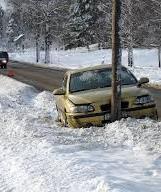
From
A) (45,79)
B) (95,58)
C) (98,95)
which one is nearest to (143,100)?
(98,95)

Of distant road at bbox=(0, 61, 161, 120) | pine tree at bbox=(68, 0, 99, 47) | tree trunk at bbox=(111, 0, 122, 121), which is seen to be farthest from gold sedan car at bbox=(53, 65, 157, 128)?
pine tree at bbox=(68, 0, 99, 47)

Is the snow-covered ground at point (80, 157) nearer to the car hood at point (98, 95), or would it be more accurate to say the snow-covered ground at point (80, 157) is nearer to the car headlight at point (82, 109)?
the car headlight at point (82, 109)

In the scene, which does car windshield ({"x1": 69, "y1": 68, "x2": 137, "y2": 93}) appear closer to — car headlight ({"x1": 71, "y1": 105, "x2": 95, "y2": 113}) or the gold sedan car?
the gold sedan car

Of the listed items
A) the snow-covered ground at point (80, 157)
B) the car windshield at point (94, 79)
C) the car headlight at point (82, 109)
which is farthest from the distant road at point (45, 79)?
the snow-covered ground at point (80, 157)

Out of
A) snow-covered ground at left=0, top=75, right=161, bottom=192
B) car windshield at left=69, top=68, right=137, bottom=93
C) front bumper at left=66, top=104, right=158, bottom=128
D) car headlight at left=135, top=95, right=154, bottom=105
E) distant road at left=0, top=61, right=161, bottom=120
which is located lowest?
distant road at left=0, top=61, right=161, bottom=120

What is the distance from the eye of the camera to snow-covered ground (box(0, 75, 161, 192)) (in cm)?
722

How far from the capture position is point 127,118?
451 inches

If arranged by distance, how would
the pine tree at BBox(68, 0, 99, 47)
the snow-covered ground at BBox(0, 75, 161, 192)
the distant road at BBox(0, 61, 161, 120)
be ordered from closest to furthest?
the snow-covered ground at BBox(0, 75, 161, 192) < the distant road at BBox(0, 61, 161, 120) < the pine tree at BBox(68, 0, 99, 47)

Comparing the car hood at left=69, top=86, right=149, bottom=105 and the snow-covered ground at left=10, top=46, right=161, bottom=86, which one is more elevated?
the car hood at left=69, top=86, right=149, bottom=105

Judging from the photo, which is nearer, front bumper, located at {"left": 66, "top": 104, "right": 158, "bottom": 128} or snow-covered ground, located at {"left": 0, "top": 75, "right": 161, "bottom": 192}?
snow-covered ground, located at {"left": 0, "top": 75, "right": 161, "bottom": 192}

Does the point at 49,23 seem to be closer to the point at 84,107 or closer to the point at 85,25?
the point at 85,25

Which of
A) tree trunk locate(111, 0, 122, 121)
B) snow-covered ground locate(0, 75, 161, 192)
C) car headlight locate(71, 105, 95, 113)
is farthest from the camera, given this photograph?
tree trunk locate(111, 0, 122, 121)

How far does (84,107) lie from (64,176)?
14.1 feet

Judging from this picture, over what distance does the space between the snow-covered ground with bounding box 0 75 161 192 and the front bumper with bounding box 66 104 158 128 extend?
314 millimetres
